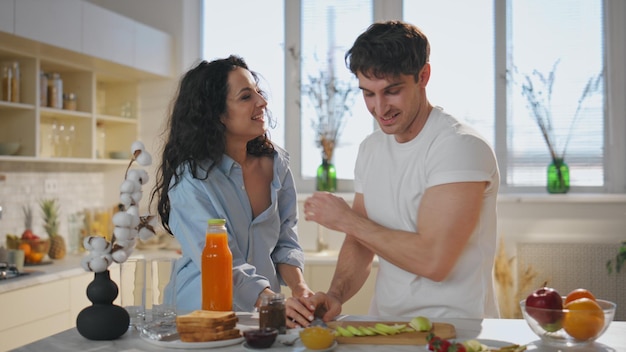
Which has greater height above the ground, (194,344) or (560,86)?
(560,86)

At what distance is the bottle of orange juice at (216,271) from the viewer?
72.4 inches

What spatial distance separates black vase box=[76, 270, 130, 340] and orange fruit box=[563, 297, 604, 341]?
104cm

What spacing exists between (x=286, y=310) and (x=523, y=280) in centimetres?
291

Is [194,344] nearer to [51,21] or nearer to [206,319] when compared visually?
[206,319]

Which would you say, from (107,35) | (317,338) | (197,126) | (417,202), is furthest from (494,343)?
(107,35)

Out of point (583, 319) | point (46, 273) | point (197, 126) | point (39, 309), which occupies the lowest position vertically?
point (39, 309)

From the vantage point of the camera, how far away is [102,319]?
174 cm

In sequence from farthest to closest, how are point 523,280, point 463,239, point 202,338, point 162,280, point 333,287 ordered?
point 523,280 → point 333,287 → point 463,239 → point 162,280 → point 202,338

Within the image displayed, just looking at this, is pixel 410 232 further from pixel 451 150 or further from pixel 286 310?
pixel 286 310

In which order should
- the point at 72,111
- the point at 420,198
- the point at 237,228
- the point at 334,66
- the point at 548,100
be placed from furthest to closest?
the point at 334,66 < the point at 548,100 < the point at 72,111 < the point at 237,228 < the point at 420,198

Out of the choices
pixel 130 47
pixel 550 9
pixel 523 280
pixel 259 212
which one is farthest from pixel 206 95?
pixel 550 9

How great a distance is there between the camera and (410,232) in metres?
1.96

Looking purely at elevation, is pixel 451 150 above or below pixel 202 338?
above

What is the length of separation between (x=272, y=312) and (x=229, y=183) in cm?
76
